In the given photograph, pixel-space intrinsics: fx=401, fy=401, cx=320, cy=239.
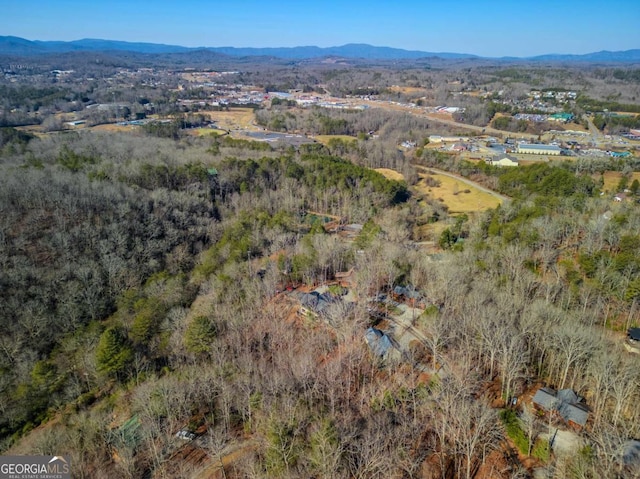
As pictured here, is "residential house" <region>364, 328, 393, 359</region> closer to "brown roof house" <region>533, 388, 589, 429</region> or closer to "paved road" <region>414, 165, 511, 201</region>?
"brown roof house" <region>533, 388, 589, 429</region>

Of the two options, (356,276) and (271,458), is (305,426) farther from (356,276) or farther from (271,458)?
(356,276)

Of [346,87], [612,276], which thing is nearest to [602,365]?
[612,276]
